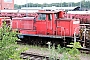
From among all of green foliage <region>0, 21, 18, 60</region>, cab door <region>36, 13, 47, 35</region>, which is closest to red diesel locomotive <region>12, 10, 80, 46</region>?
cab door <region>36, 13, 47, 35</region>

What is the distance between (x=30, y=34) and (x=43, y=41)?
1.06 metres

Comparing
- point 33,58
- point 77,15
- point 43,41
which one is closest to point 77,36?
point 43,41

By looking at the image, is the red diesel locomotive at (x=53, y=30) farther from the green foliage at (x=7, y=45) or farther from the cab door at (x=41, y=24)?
the green foliage at (x=7, y=45)

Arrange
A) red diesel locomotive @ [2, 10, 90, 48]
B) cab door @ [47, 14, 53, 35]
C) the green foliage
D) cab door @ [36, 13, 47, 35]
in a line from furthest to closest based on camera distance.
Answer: cab door @ [36, 13, 47, 35], cab door @ [47, 14, 53, 35], red diesel locomotive @ [2, 10, 90, 48], the green foliage

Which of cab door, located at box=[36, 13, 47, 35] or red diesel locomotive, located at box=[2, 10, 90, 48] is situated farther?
cab door, located at box=[36, 13, 47, 35]

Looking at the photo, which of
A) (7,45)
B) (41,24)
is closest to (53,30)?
(41,24)

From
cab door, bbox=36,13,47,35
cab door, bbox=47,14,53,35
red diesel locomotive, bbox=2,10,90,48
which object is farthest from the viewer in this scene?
cab door, bbox=36,13,47,35

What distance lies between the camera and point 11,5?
62.5 m

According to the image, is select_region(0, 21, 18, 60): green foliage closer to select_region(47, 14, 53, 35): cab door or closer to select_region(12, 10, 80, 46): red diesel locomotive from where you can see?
select_region(12, 10, 80, 46): red diesel locomotive

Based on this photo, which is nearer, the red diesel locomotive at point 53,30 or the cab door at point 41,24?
the red diesel locomotive at point 53,30

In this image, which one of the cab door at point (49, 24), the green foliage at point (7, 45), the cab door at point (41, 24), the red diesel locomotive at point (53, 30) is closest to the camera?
the green foliage at point (7, 45)

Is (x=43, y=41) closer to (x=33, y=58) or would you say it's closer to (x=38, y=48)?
(x=38, y=48)

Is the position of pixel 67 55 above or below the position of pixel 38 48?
above

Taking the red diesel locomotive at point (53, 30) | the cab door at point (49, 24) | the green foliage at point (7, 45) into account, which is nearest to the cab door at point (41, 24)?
the red diesel locomotive at point (53, 30)
